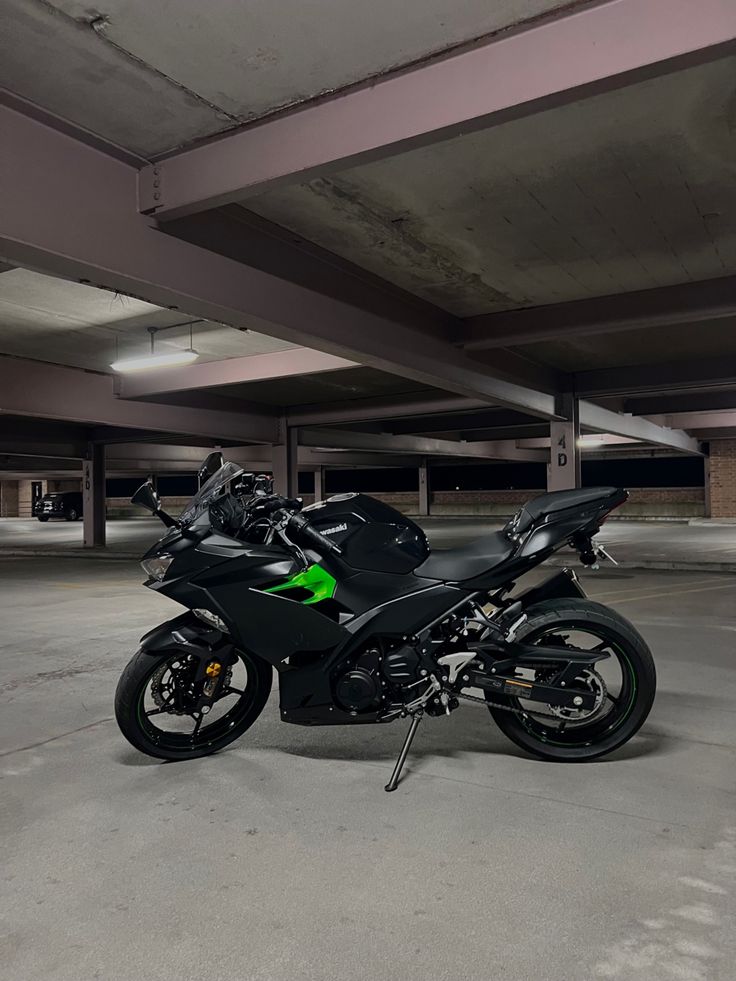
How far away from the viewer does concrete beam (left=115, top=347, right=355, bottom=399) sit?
28.8ft

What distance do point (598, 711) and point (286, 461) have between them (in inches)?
472

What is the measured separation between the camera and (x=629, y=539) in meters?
16.4

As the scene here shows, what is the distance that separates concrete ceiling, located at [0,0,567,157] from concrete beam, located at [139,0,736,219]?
0.08 m

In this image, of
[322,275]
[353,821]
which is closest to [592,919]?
[353,821]

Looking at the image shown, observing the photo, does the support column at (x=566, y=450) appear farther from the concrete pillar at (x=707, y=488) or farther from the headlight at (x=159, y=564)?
the concrete pillar at (x=707, y=488)

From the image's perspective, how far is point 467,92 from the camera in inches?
120

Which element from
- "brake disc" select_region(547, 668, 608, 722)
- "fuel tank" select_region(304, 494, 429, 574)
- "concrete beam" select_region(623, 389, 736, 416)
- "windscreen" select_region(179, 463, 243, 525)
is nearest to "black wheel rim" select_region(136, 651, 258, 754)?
"windscreen" select_region(179, 463, 243, 525)

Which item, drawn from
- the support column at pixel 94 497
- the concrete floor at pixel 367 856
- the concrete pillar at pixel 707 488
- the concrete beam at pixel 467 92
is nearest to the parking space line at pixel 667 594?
the concrete floor at pixel 367 856

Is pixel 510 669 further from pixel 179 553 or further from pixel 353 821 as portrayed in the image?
pixel 179 553

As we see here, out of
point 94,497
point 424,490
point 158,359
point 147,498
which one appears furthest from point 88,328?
point 424,490

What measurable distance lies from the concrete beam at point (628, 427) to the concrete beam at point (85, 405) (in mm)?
6440

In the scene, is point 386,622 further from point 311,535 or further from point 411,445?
point 411,445

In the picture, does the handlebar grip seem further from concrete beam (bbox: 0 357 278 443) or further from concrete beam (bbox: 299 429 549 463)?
concrete beam (bbox: 299 429 549 463)

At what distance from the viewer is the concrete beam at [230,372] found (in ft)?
28.8
